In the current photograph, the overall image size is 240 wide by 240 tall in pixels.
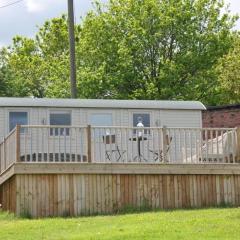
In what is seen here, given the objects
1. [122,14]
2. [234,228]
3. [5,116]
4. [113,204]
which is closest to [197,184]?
[113,204]

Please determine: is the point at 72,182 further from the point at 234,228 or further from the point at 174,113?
the point at 174,113

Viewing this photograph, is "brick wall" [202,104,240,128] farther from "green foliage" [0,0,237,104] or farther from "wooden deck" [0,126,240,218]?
"green foliage" [0,0,237,104]

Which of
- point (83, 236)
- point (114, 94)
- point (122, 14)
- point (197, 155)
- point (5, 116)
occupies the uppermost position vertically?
point (122, 14)

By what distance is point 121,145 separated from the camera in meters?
15.8

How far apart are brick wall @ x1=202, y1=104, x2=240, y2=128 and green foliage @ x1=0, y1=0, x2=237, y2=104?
9408 millimetres

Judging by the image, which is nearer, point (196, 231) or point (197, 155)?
point (196, 231)

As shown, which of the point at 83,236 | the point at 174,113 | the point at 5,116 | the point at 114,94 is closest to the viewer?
the point at 83,236

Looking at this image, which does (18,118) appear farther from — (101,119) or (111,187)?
(111,187)

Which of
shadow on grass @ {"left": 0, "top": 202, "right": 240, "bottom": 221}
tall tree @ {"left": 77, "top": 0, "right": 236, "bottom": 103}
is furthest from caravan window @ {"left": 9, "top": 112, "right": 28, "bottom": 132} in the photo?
tall tree @ {"left": 77, "top": 0, "right": 236, "bottom": 103}

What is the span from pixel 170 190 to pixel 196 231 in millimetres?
4550

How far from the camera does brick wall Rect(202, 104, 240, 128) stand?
2356 cm

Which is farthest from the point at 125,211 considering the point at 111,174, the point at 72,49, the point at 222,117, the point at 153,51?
the point at 153,51

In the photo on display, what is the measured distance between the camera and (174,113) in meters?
20.0

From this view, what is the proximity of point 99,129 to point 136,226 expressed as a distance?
434 cm
